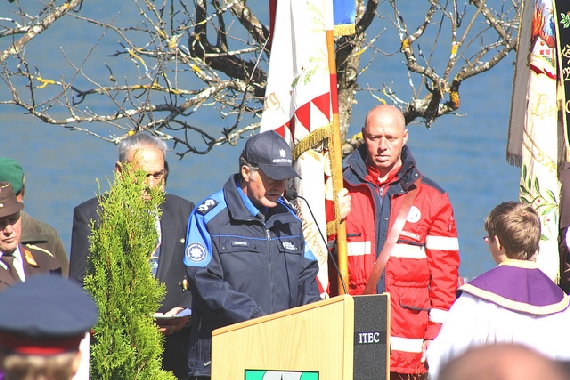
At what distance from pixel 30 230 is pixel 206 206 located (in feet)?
5.35

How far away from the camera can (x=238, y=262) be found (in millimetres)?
4078

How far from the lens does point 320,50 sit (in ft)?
16.3

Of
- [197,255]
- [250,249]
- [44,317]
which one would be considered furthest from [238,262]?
[44,317]

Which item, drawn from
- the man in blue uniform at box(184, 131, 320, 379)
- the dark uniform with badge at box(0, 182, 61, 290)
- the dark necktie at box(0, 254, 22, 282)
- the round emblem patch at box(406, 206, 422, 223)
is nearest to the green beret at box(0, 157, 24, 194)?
the dark uniform with badge at box(0, 182, 61, 290)

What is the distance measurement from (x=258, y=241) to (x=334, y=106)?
1.20 m

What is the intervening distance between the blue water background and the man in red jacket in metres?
4.24

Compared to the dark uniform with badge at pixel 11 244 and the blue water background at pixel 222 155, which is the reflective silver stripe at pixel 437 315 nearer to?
the dark uniform with badge at pixel 11 244

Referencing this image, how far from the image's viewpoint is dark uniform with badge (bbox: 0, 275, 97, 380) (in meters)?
1.84

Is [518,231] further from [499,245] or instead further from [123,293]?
[123,293]

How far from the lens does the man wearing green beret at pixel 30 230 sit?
4824mm

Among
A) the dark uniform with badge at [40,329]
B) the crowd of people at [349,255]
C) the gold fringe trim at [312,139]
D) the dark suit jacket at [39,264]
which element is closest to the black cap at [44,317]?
the dark uniform with badge at [40,329]

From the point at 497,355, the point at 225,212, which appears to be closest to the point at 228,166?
the point at 225,212

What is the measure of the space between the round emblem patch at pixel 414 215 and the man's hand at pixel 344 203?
32 cm

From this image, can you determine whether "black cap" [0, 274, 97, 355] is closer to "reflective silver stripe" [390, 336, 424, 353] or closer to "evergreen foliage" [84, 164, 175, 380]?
"evergreen foliage" [84, 164, 175, 380]
